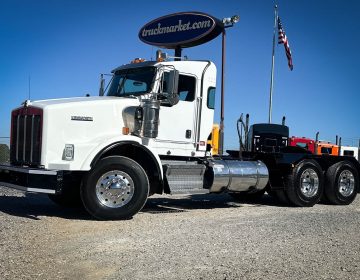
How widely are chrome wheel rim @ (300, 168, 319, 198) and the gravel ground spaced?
1379mm

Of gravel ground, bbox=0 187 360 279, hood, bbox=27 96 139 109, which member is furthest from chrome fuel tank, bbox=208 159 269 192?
hood, bbox=27 96 139 109

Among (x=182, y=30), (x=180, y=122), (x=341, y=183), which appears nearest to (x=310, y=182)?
(x=341, y=183)

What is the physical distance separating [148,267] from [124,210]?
10.8 ft

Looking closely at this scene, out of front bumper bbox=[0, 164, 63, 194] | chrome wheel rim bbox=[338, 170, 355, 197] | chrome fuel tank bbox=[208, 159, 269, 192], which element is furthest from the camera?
chrome wheel rim bbox=[338, 170, 355, 197]

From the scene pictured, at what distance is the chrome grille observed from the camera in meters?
→ 8.48

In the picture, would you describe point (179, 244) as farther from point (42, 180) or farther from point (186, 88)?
point (186, 88)

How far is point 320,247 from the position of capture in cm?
664

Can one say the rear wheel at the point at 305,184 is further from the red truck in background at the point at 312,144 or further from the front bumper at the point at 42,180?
the red truck in background at the point at 312,144

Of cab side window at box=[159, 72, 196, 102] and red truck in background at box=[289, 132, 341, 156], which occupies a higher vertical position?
cab side window at box=[159, 72, 196, 102]

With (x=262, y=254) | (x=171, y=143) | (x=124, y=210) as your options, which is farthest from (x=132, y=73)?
(x=262, y=254)

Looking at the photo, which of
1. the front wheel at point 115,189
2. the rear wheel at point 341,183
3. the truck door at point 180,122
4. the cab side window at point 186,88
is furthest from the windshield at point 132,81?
the rear wheel at point 341,183

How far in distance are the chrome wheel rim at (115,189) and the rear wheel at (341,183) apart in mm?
5988

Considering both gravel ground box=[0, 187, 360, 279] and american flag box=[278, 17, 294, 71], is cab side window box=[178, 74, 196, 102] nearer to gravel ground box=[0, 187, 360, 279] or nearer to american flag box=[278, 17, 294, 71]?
gravel ground box=[0, 187, 360, 279]

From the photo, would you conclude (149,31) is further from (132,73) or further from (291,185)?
(291,185)
